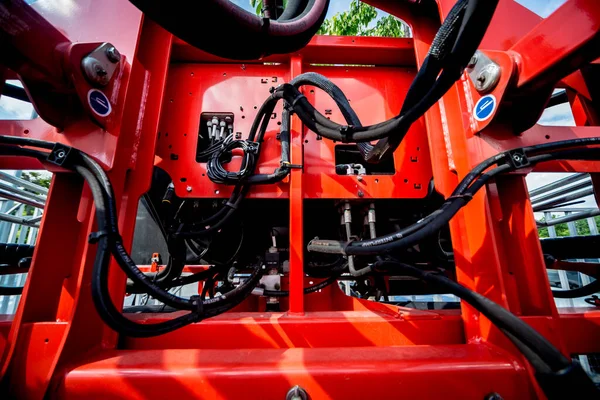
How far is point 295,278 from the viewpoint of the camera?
3.85 ft

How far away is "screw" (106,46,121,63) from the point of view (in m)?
1.07

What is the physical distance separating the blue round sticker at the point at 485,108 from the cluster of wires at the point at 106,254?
1255 millimetres

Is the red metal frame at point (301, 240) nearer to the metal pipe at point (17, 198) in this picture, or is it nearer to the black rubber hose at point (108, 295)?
Answer: the black rubber hose at point (108, 295)

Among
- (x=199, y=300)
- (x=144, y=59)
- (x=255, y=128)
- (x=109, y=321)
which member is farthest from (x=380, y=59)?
(x=109, y=321)

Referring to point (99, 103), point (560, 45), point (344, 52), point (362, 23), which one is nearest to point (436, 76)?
point (560, 45)

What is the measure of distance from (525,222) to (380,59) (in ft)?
3.88

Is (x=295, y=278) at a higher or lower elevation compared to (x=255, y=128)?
lower

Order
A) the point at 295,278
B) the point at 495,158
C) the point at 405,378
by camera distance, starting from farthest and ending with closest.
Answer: the point at 295,278
the point at 495,158
the point at 405,378

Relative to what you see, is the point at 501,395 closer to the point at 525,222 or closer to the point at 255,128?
the point at 525,222

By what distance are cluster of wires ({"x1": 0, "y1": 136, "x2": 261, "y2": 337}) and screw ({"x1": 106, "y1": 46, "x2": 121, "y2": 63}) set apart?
43cm

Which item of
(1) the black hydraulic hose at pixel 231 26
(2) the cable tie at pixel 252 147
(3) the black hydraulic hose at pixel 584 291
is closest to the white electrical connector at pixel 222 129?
(2) the cable tie at pixel 252 147

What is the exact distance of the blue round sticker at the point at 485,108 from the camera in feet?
3.35

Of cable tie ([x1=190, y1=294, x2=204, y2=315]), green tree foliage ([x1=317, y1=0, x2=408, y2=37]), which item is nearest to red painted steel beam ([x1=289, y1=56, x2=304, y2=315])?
cable tie ([x1=190, y1=294, x2=204, y2=315])

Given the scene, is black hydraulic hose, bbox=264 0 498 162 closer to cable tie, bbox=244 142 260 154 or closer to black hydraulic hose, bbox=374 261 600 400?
cable tie, bbox=244 142 260 154
